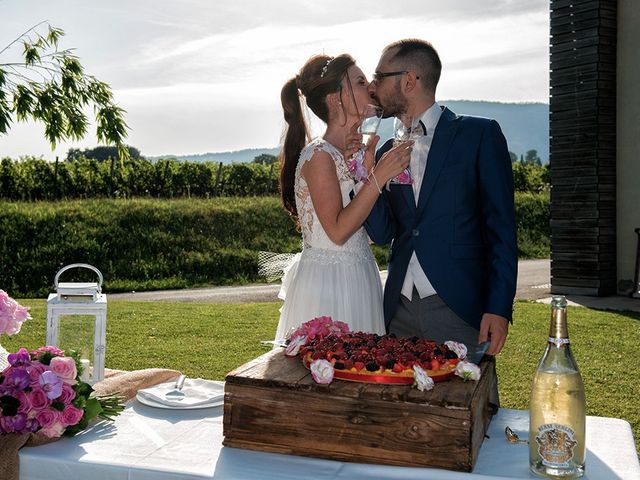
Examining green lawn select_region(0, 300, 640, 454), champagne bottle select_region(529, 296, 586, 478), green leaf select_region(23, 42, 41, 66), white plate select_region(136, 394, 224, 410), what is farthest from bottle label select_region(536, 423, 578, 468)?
green leaf select_region(23, 42, 41, 66)

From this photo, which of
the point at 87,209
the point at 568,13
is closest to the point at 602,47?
the point at 568,13

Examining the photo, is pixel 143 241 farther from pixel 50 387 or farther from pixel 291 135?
pixel 50 387

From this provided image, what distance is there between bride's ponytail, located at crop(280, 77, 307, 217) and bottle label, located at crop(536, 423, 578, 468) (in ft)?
6.91

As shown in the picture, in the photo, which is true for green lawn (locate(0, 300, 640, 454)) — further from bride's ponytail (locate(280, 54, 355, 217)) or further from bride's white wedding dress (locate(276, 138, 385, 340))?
bride's ponytail (locate(280, 54, 355, 217))

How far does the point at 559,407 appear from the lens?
70.2 inches

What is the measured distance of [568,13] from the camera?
13.2 m

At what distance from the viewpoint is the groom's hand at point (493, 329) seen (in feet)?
9.13

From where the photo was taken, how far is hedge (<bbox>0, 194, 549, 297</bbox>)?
17406 mm

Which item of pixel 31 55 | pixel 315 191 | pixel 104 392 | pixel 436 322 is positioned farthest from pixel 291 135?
pixel 31 55

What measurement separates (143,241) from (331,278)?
16.5 meters

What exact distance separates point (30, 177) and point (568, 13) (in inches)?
651

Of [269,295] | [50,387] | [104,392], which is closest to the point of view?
[50,387]

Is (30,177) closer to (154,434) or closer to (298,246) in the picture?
(298,246)

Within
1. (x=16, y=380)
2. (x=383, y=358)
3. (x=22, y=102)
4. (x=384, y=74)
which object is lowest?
(x=16, y=380)
